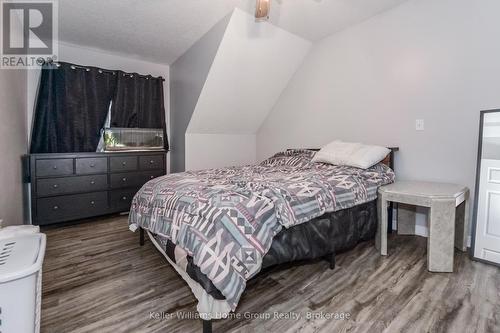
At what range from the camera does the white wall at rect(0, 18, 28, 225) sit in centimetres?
200

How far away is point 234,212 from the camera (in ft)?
4.17

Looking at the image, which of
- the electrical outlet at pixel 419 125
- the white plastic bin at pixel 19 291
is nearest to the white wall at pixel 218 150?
the electrical outlet at pixel 419 125

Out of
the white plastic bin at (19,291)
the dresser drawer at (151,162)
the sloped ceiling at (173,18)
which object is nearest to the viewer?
the white plastic bin at (19,291)

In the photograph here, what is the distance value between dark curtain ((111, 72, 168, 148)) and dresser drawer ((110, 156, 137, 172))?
0.53m

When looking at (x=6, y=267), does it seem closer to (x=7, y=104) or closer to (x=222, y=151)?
(x=7, y=104)

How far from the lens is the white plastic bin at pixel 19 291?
34.4 inches

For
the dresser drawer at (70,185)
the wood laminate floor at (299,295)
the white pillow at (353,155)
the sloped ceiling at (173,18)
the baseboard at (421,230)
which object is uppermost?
the sloped ceiling at (173,18)

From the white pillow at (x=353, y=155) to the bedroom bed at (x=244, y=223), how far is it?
9 cm

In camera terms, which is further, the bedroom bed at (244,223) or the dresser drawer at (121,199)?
the dresser drawer at (121,199)

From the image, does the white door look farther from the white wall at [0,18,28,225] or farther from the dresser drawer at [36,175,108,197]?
the dresser drawer at [36,175,108,197]

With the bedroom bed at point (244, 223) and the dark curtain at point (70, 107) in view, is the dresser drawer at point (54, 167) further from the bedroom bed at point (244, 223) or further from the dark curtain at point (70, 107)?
the bedroom bed at point (244, 223)

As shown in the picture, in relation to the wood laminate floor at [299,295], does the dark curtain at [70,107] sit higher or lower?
higher

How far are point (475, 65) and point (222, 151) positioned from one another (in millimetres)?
3056

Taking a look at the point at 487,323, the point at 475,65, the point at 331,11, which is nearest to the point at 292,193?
the point at 487,323
